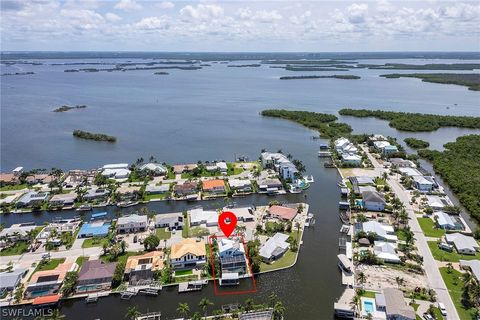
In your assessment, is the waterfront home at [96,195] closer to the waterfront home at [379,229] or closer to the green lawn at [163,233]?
the green lawn at [163,233]

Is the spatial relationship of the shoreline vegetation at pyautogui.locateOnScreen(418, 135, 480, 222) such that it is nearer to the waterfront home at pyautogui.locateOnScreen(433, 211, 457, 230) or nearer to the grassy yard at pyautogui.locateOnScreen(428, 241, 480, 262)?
the waterfront home at pyautogui.locateOnScreen(433, 211, 457, 230)

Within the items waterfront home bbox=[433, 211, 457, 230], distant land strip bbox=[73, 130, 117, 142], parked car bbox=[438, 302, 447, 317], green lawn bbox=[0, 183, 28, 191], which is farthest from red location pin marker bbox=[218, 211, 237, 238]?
distant land strip bbox=[73, 130, 117, 142]

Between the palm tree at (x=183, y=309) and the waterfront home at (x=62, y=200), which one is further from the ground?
the palm tree at (x=183, y=309)

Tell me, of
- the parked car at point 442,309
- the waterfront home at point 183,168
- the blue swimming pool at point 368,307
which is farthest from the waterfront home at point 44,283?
the parked car at point 442,309

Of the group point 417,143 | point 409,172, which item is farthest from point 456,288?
point 417,143

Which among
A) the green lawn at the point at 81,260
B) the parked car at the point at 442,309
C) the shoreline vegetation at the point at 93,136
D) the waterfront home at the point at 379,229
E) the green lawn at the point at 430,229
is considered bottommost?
the shoreline vegetation at the point at 93,136

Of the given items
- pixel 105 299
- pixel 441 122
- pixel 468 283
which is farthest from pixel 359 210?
pixel 441 122
